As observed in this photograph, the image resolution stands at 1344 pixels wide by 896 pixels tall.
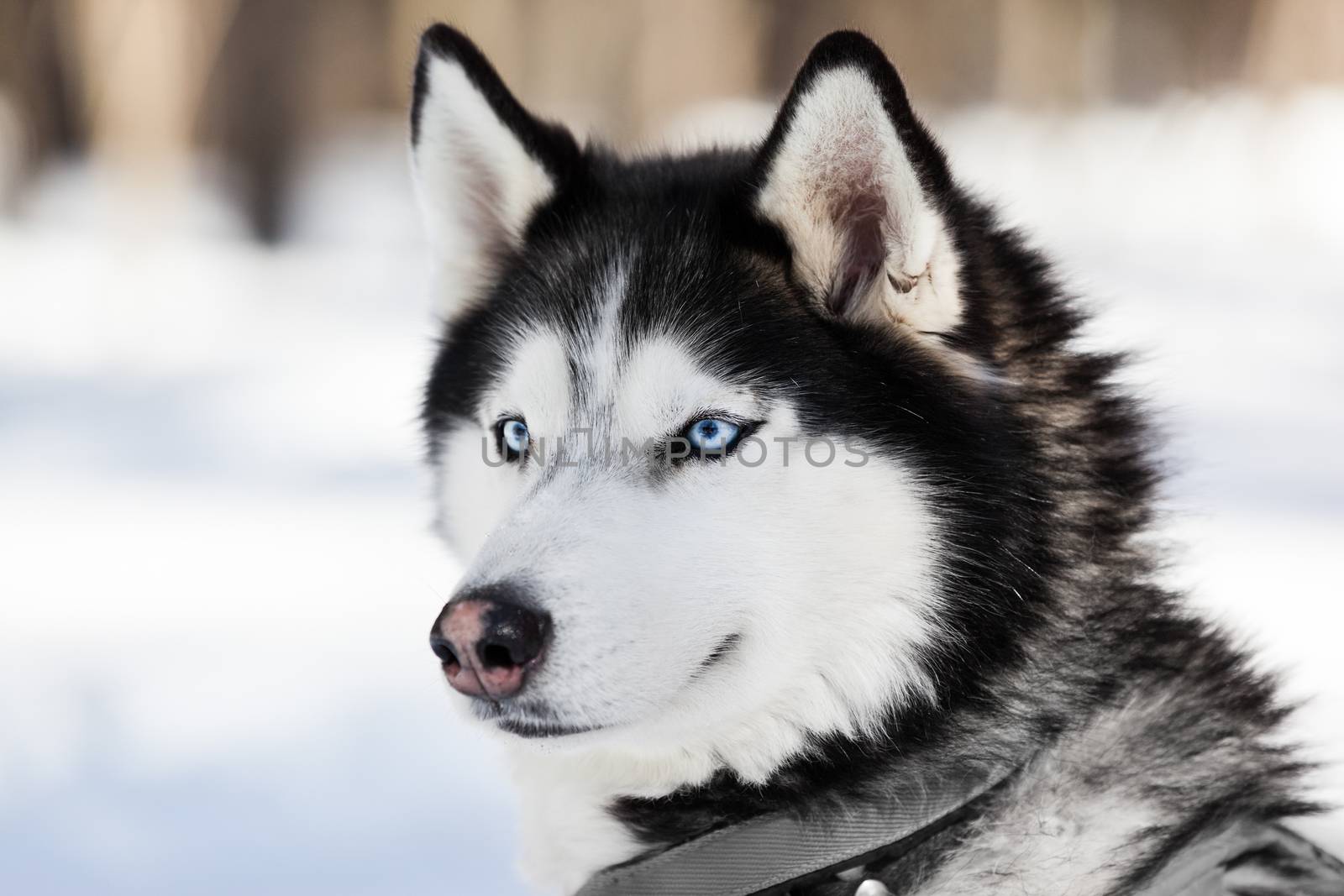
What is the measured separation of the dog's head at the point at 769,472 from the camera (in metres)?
1.38

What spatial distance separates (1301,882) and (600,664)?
781 millimetres

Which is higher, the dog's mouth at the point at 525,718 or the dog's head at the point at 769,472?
the dog's head at the point at 769,472

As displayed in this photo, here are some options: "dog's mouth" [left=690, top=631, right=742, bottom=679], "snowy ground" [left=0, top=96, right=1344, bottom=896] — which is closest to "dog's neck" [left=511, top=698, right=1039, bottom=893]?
"dog's mouth" [left=690, top=631, right=742, bottom=679]

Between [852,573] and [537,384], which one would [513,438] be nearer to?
[537,384]

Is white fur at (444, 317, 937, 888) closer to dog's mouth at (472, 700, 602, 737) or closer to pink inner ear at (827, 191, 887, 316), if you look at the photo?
dog's mouth at (472, 700, 602, 737)

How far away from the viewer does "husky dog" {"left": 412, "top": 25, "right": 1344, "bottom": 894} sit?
140 centimetres

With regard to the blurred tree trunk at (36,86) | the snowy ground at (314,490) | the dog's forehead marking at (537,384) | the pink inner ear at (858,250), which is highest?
the blurred tree trunk at (36,86)

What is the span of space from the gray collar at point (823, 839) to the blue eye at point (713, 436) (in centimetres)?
46

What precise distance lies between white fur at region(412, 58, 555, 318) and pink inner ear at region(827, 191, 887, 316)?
50cm

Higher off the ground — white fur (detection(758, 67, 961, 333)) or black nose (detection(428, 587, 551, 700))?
white fur (detection(758, 67, 961, 333))

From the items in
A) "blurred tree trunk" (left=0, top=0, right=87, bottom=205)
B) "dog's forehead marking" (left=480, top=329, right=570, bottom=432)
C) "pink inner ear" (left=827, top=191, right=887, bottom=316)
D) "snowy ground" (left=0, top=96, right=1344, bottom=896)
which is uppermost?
"blurred tree trunk" (left=0, top=0, right=87, bottom=205)

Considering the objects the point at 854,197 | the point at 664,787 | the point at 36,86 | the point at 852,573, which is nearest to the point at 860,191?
the point at 854,197

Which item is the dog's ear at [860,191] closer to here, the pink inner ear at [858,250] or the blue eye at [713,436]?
the pink inner ear at [858,250]

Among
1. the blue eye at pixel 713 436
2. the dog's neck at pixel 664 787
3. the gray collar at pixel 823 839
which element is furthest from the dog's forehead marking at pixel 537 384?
the gray collar at pixel 823 839
